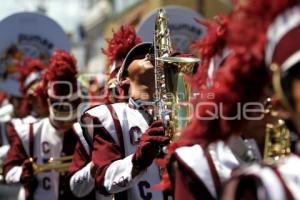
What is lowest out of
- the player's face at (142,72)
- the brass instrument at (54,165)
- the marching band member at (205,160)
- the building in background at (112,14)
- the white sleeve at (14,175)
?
the white sleeve at (14,175)

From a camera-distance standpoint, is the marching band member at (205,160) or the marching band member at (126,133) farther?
the marching band member at (126,133)

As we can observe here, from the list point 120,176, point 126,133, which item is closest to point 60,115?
point 126,133

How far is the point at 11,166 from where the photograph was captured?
6.04m

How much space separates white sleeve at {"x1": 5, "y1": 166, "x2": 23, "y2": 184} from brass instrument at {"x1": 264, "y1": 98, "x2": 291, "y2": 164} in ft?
11.1

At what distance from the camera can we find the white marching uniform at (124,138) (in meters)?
4.00

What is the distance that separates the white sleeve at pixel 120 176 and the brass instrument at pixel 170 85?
0.88 ft

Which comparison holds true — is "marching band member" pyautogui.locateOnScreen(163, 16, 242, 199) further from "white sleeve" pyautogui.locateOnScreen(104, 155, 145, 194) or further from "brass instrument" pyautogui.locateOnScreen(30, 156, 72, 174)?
"brass instrument" pyautogui.locateOnScreen(30, 156, 72, 174)

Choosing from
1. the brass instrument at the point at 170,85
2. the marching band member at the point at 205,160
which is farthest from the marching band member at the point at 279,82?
the brass instrument at the point at 170,85

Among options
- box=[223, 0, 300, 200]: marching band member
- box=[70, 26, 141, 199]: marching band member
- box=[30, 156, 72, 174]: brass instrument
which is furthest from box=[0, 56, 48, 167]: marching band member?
box=[223, 0, 300, 200]: marching band member

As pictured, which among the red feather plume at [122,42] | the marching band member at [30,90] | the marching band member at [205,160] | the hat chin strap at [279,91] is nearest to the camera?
the hat chin strap at [279,91]

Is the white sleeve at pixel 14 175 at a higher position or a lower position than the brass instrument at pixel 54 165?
lower

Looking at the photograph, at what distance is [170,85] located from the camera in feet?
12.3

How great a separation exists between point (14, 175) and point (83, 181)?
4.88ft

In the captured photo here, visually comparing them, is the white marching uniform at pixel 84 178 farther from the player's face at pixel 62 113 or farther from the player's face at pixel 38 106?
the player's face at pixel 38 106
